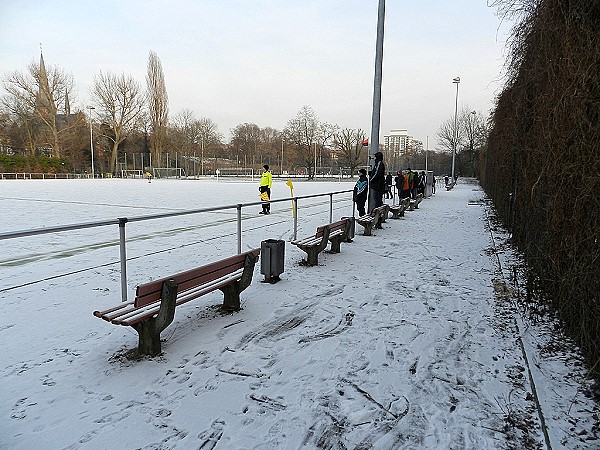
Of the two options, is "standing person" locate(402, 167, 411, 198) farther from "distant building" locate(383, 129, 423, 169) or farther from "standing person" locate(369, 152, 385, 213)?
"distant building" locate(383, 129, 423, 169)

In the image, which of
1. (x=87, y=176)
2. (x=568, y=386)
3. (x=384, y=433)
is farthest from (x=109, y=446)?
(x=87, y=176)

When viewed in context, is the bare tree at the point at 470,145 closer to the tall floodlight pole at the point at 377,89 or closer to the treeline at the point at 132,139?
the treeline at the point at 132,139

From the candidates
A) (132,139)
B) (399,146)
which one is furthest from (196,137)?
(399,146)

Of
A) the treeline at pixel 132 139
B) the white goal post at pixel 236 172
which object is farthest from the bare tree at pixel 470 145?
the white goal post at pixel 236 172

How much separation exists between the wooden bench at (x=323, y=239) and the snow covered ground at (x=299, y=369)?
44 cm

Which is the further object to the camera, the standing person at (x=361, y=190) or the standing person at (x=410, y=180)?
the standing person at (x=410, y=180)

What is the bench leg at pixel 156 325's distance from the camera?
155 inches

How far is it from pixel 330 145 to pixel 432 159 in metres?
22.5

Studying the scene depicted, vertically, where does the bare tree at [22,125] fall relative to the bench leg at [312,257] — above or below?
above

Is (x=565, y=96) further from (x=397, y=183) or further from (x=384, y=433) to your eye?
(x=397, y=183)

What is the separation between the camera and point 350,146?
72.0 metres

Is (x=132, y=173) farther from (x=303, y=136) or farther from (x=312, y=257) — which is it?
(x=312, y=257)

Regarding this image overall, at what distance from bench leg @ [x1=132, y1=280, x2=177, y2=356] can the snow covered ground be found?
4.2 inches

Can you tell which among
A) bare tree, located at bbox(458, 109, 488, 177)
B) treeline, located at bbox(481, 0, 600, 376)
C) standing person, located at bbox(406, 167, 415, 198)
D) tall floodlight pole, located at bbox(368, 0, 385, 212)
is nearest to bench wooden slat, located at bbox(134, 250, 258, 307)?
treeline, located at bbox(481, 0, 600, 376)
